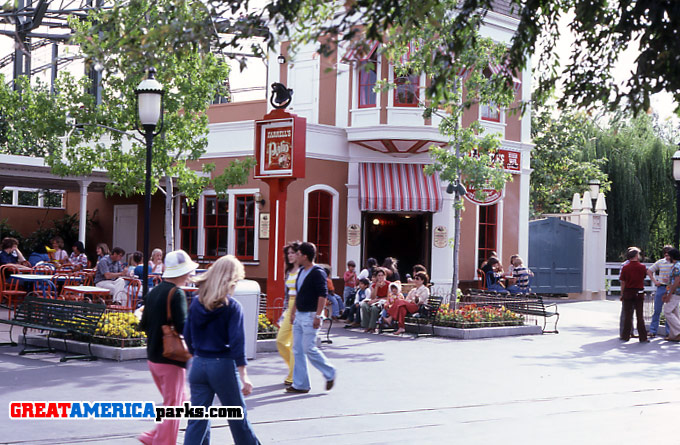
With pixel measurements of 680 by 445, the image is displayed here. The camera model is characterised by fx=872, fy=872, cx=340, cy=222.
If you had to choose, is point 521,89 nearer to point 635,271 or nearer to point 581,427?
point 635,271

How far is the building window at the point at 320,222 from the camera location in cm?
2319

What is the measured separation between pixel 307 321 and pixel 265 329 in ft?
14.1

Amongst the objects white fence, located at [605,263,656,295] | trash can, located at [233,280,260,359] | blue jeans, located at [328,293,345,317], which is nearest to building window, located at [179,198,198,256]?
blue jeans, located at [328,293,345,317]

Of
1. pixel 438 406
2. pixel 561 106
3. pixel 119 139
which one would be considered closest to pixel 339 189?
pixel 119 139

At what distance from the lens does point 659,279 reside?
17828 millimetres

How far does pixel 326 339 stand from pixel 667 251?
7.17 m

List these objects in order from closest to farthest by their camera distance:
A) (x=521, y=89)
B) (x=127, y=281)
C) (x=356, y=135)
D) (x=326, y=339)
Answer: (x=326, y=339) → (x=127, y=281) → (x=356, y=135) → (x=521, y=89)

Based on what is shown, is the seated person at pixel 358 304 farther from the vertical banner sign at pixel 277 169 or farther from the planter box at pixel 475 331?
the vertical banner sign at pixel 277 169

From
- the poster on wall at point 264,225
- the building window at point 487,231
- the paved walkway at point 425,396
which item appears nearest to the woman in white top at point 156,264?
the paved walkway at point 425,396

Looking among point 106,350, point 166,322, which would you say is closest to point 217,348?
point 166,322

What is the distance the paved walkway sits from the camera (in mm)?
8062

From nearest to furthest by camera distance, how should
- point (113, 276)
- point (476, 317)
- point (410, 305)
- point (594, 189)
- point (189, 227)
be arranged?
point (113, 276), point (410, 305), point (476, 317), point (189, 227), point (594, 189)

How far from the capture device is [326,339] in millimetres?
15859

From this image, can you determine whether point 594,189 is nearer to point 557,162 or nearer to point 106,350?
point 557,162
